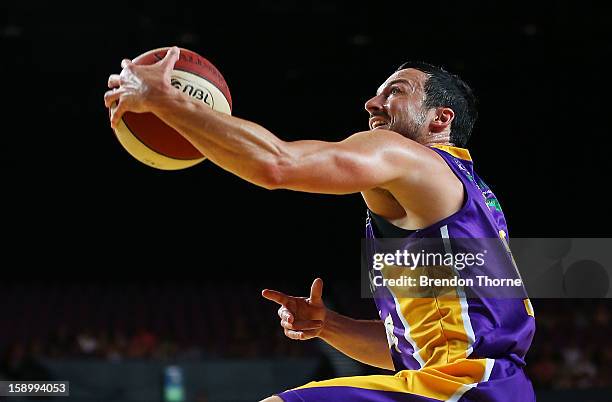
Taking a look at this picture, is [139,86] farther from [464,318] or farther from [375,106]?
[464,318]

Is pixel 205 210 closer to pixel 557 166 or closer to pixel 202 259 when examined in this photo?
pixel 202 259

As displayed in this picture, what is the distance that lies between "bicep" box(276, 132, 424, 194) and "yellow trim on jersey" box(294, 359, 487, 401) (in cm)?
52

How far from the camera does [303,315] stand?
9.76 feet

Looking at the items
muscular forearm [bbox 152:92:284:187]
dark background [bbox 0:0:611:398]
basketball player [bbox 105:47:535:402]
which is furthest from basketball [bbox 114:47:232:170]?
dark background [bbox 0:0:611:398]

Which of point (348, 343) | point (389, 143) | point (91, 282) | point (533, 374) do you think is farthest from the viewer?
point (91, 282)

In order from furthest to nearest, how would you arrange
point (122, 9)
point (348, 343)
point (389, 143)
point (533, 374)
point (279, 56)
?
point (279, 56) → point (122, 9) → point (533, 374) → point (348, 343) → point (389, 143)

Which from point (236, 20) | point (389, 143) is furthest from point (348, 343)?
point (236, 20)

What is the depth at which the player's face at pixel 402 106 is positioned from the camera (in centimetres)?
269

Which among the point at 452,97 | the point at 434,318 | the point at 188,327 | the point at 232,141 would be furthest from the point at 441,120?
the point at 188,327

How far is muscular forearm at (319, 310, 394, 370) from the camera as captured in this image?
2.96 metres

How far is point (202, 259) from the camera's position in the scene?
13305 mm

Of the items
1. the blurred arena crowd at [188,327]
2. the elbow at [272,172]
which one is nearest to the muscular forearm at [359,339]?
the elbow at [272,172]

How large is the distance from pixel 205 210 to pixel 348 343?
34.6 ft

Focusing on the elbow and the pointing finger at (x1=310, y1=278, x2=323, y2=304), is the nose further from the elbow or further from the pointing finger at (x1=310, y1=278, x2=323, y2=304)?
the elbow
